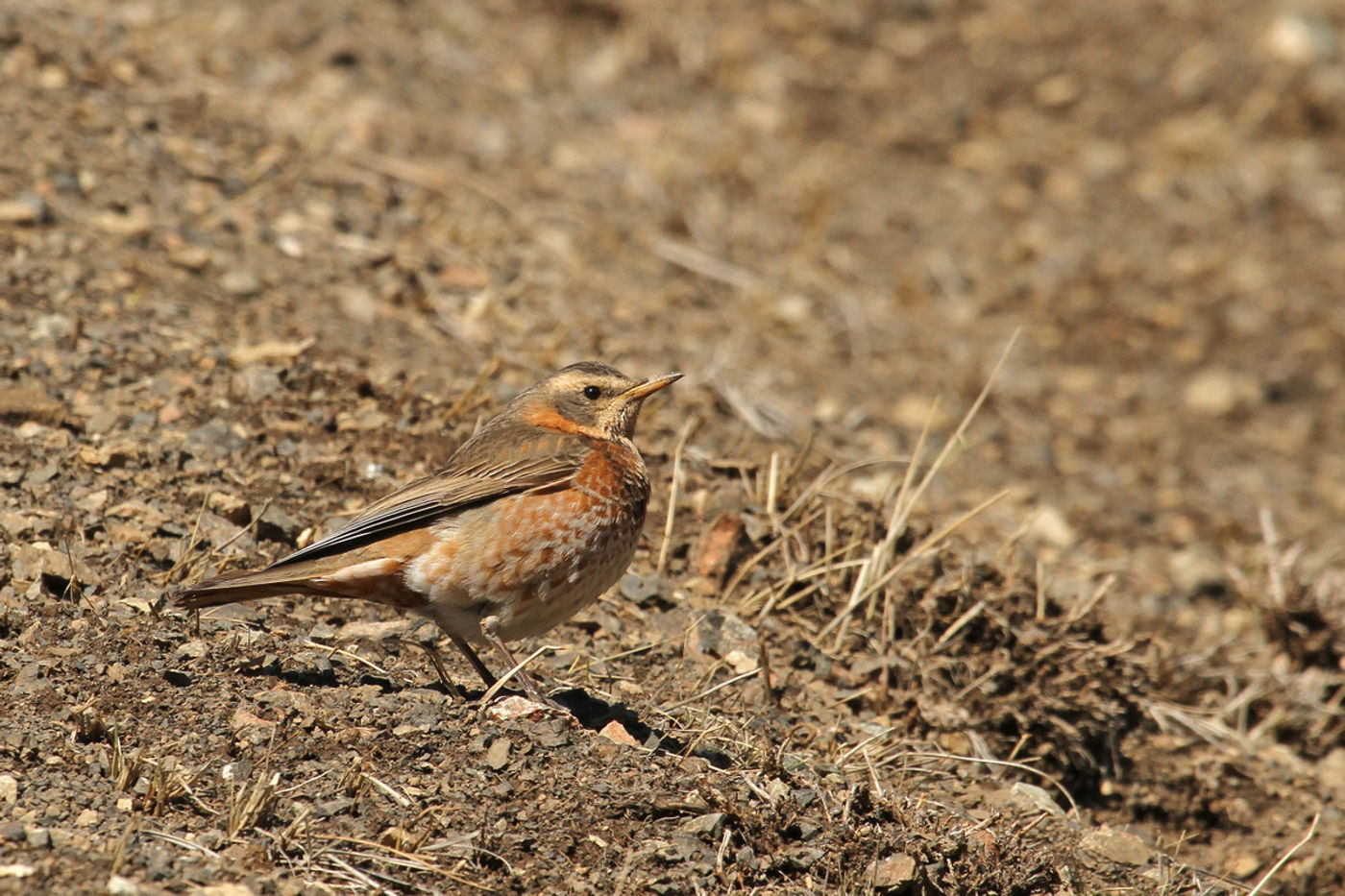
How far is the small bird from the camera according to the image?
546 centimetres

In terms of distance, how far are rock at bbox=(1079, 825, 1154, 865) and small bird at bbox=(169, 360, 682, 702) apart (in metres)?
2.05

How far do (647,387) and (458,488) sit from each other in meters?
1.05

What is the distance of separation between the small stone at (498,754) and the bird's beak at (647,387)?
6.07 ft

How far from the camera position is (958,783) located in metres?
6.03

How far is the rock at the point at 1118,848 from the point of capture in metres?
5.52

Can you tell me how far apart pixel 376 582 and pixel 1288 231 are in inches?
369

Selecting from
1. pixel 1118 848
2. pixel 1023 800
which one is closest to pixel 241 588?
pixel 1023 800

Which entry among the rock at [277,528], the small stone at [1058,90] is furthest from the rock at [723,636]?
the small stone at [1058,90]

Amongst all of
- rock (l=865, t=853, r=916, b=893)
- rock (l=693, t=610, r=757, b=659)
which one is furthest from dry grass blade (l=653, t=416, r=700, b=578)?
rock (l=865, t=853, r=916, b=893)

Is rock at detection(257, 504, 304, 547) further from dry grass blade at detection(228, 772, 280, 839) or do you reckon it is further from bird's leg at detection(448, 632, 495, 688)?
dry grass blade at detection(228, 772, 280, 839)

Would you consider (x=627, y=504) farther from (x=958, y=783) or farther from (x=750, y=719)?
(x=958, y=783)

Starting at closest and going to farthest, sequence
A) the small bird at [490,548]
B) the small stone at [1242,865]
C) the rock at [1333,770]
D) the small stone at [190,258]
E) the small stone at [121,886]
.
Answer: the small stone at [121,886] → the small bird at [490,548] → the small stone at [1242,865] → the rock at [1333,770] → the small stone at [190,258]

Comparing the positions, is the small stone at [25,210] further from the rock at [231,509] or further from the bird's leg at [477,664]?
the bird's leg at [477,664]

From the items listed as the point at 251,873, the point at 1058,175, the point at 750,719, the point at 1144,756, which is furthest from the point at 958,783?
the point at 1058,175
